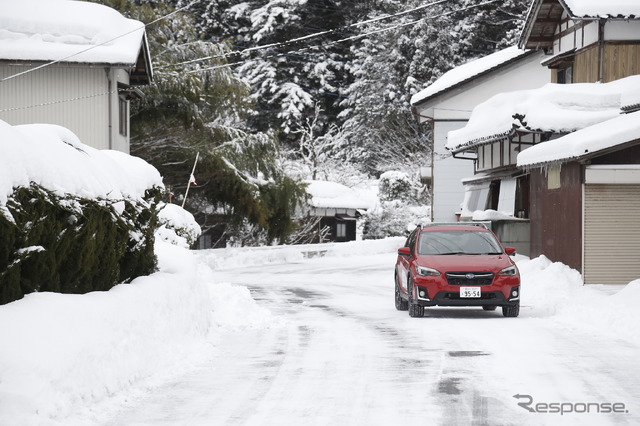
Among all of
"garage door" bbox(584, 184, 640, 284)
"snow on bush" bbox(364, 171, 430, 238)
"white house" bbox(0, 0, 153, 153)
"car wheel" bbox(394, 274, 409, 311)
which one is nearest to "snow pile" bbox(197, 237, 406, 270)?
"snow on bush" bbox(364, 171, 430, 238)

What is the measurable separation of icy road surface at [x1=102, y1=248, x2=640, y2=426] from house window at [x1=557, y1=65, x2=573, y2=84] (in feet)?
53.0

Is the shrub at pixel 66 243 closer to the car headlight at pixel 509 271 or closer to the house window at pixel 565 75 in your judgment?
the car headlight at pixel 509 271

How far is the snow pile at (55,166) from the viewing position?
8.43 metres

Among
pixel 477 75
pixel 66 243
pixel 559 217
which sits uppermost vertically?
pixel 477 75

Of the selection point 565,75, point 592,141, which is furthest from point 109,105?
point 565,75

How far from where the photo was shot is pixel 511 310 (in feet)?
52.6

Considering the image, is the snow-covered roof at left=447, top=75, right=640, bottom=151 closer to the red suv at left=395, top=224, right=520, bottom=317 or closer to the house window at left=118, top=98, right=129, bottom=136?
the red suv at left=395, top=224, right=520, bottom=317

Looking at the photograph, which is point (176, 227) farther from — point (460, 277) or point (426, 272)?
point (460, 277)

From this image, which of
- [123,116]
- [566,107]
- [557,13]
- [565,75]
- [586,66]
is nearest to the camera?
[566,107]

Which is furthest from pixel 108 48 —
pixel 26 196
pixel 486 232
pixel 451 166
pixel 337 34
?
pixel 337 34

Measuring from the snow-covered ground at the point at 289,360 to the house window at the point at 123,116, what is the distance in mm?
13287

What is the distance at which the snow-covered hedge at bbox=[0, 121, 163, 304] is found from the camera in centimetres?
822

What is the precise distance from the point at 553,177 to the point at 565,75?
951 cm

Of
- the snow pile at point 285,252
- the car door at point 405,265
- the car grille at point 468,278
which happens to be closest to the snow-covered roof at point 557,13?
the car door at point 405,265
